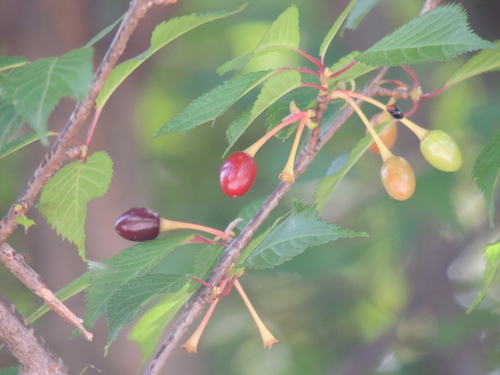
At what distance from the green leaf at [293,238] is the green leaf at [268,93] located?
0.11 metres

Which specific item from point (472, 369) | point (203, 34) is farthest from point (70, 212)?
point (203, 34)

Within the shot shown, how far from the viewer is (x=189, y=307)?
756mm

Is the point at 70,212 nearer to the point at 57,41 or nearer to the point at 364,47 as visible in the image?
the point at 57,41

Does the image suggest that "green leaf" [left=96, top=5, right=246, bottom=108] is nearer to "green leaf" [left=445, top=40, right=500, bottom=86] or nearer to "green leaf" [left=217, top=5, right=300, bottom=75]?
"green leaf" [left=217, top=5, right=300, bottom=75]

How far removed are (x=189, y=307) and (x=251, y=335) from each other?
64.1 inches

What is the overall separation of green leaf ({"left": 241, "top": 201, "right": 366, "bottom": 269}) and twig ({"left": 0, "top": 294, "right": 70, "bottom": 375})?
0.24m

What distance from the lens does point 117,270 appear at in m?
0.80

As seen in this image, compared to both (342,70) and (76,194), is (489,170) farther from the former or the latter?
(76,194)

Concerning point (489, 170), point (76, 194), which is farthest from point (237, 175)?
point (489, 170)

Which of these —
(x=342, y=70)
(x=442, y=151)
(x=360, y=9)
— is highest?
(x=360, y=9)

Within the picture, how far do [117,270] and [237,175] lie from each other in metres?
0.20

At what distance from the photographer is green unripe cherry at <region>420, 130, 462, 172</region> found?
811mm

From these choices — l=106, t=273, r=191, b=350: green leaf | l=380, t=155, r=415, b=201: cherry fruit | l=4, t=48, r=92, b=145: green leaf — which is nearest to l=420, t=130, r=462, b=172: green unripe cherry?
l=380, t=155, r=415, b=201: cherry fruit

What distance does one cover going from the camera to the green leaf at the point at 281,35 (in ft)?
2.48
